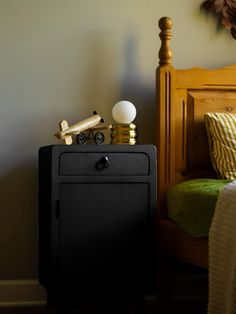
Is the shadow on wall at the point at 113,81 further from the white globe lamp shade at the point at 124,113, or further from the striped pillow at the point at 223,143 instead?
the striped pillow at the point at 223,143

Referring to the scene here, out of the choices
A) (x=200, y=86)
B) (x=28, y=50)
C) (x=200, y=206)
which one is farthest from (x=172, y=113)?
(x=28, y=50)

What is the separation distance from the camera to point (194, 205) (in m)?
1.75

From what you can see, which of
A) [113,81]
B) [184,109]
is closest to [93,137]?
[113,81]

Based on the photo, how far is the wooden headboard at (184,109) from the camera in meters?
2.09

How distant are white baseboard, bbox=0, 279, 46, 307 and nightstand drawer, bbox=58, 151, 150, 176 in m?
0.67

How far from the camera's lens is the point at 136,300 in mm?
1825

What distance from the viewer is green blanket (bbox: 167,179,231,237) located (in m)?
1.68

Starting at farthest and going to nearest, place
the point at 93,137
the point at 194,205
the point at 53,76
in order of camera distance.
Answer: the point at 53,76
the point at 93,137
the point at 194,205

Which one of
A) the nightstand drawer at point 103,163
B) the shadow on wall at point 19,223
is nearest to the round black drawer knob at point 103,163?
the nightstand drawer at point 103,163

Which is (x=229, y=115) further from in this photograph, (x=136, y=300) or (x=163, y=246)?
(x=136, y=300)

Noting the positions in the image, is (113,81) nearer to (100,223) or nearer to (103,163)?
(103,163)

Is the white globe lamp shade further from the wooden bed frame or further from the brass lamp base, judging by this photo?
the wooden bed frame

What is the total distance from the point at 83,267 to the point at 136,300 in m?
0.24

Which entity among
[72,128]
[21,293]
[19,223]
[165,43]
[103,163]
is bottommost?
[21,293]
